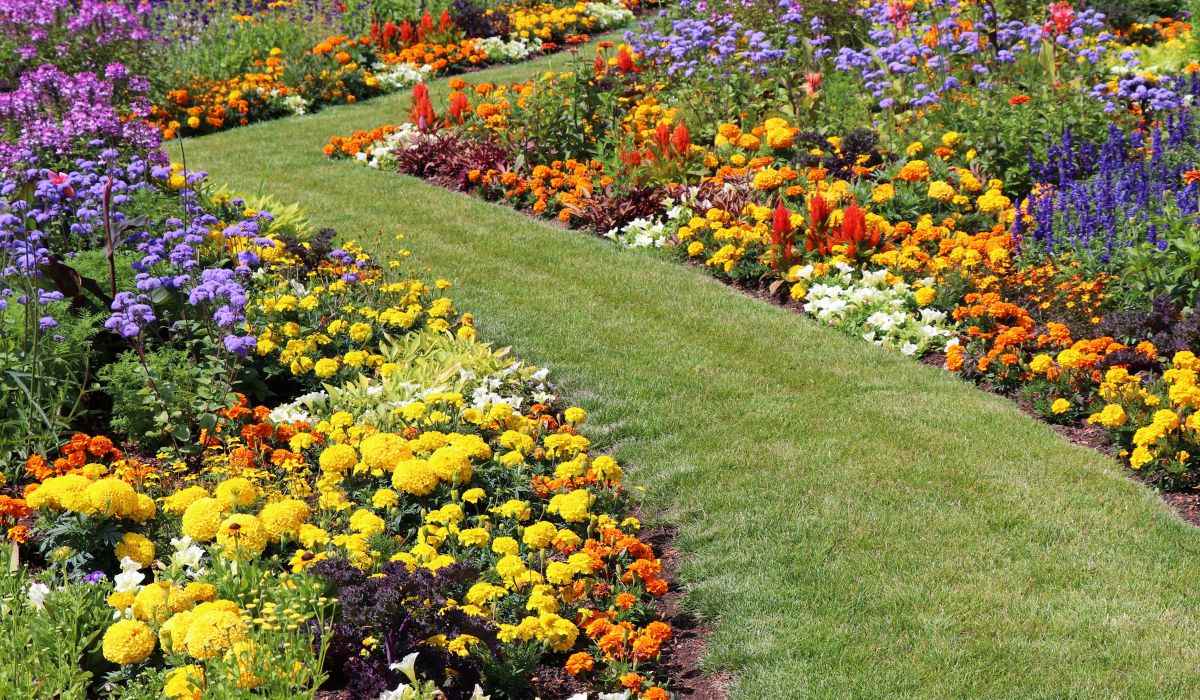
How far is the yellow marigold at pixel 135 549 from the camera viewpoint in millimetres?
4109

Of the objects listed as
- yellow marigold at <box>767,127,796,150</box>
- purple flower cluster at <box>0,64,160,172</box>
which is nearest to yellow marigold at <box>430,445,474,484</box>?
purple flower cluster at <box>0,64,160,172</box>

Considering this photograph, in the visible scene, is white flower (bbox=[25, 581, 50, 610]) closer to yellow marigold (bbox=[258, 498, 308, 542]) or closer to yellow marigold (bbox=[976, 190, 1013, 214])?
yellow marigold (bbox=[258, 498, 308, 542])

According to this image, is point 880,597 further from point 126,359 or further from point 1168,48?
point 1168,48

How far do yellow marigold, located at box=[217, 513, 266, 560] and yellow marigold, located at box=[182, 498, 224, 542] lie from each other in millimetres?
50

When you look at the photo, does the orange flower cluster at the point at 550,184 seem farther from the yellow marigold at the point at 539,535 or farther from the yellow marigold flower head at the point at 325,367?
the yellow marigold at the point at 539,535

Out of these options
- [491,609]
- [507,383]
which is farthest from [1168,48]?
[491,609]

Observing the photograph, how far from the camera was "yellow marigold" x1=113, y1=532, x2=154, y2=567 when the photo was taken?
411 centimetres

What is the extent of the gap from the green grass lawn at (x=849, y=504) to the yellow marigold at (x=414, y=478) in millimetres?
1033

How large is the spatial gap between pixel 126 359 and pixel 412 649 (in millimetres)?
2411

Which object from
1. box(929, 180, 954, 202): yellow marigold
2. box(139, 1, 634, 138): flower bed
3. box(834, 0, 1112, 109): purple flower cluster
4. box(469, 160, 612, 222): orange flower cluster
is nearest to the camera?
box(929, 180, 954, 202): yellow marigold

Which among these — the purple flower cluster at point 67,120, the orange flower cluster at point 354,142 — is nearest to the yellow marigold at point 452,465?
the purple flower cluster at point 67,120

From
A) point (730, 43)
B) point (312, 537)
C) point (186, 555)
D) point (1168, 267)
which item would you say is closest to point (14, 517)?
point (186, 555)

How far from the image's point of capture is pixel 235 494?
4.30m

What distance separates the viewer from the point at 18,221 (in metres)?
5.43
